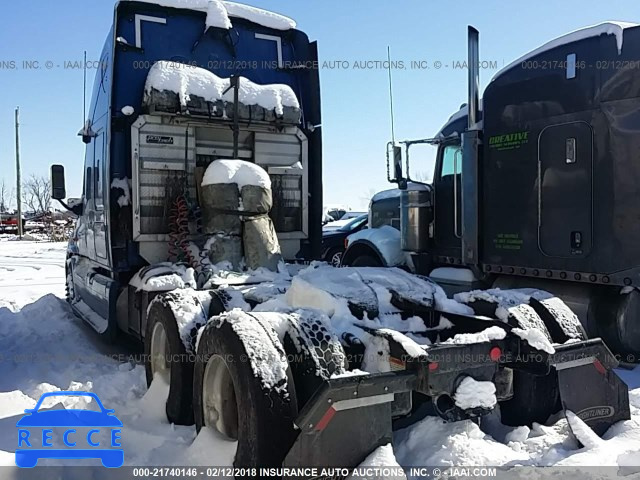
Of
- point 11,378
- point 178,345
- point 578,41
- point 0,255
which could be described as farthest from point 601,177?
point 0,255

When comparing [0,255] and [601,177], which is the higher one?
[601,177]

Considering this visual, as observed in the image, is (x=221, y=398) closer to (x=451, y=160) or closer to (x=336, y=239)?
(x=451, y=160)

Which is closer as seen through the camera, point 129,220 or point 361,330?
point 361,330

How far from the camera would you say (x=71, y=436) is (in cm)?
384

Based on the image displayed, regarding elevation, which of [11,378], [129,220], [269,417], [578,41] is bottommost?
[11,378]

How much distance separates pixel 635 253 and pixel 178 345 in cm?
429

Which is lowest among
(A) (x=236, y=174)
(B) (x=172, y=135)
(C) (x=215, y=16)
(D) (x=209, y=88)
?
(A) (x=236, y=174)

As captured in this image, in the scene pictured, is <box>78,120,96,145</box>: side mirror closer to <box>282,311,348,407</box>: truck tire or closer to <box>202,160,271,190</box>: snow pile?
<box>202,160,271,190</box>: snow pile

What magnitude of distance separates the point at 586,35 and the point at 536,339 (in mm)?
4173

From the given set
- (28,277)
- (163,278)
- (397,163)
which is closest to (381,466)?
(163,278)

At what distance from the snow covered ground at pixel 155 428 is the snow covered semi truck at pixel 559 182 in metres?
1.04

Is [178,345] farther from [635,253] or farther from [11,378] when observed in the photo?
[635,253]

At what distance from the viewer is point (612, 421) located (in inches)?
143

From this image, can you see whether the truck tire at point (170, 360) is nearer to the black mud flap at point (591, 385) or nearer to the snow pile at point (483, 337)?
the snow pile at point (483, 337)
